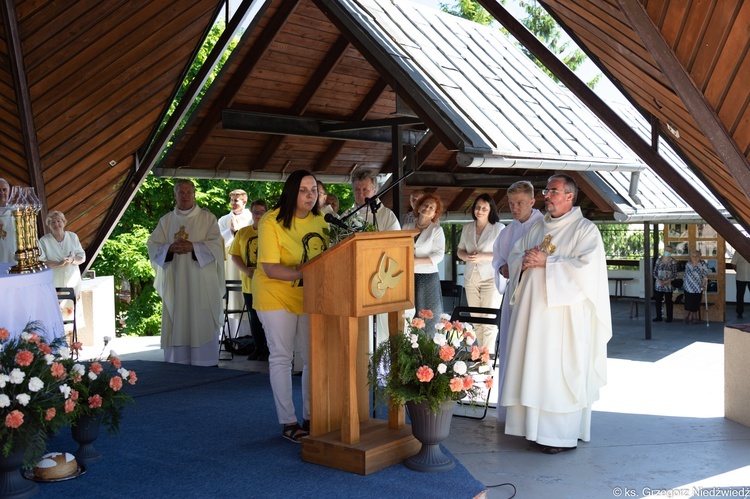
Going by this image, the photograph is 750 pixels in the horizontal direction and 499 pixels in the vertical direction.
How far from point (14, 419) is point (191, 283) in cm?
475

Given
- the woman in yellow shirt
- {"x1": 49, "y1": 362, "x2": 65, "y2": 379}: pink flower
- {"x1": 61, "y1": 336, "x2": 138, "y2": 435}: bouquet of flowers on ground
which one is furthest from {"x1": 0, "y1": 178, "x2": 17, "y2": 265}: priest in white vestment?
{"x1": 49, "y1": 362, "x2": 65, "y2": 379}: pink flower

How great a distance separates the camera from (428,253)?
8531 mm

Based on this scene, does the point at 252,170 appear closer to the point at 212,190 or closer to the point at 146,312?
the point at 212,190

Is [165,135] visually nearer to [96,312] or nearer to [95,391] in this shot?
[96,312]

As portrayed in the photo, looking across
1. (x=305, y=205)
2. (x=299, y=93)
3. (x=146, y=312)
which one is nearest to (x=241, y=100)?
(x=299, y=93)

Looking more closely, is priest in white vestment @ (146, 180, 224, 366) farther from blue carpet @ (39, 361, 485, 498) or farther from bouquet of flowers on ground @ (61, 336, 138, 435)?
bouquet of flowers on ground @ (61, 336, 138, 435)

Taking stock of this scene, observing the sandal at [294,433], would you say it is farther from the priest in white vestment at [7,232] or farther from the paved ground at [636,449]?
the priest in white vestment at [7,232]

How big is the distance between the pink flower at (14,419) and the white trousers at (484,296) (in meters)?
5.95

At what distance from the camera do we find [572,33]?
7699 millimetres

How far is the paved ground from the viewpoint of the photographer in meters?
4.99

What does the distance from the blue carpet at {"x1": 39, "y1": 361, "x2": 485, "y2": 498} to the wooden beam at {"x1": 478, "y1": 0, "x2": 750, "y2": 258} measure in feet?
12.8

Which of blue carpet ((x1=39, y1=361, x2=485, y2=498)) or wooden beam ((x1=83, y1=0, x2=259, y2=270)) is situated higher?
wooden beam ((x1=83, y1=0, x2=259, y2=270))

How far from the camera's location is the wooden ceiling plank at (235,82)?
378 inches

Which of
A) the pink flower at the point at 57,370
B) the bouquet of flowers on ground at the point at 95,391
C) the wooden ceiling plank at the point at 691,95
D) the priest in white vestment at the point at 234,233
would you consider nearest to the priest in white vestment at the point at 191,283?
the priest in white vestment at the point at 234,233
